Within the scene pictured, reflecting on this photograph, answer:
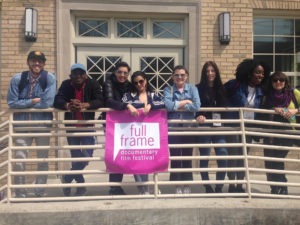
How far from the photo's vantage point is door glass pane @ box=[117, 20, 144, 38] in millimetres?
6973

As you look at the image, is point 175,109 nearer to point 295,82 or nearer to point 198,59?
point 198,59

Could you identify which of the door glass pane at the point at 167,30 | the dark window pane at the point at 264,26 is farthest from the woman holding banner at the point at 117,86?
the dark window pane at the point at 264,26

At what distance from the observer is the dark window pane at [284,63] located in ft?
24.3

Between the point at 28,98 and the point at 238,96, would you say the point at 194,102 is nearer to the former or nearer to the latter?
the point at 238,96

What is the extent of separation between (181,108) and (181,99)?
22cm

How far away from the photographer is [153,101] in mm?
4625

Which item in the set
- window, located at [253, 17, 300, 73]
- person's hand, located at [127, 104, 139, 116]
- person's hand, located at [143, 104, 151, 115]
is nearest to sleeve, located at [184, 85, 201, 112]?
person's hand, located at [143, 104, 151, 115]

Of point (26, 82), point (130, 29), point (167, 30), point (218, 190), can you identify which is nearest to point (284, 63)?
point (167, 30)

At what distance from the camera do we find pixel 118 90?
187 inches

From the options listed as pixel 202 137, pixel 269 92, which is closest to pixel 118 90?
pixel 202 137

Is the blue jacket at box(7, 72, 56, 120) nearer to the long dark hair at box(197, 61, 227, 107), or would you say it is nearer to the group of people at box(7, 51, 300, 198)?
the group of people at box(7, 51, 300, 198)

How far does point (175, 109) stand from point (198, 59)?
103 inches

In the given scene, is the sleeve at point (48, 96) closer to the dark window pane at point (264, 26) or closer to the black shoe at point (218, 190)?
the black shoe at point (218, 190)

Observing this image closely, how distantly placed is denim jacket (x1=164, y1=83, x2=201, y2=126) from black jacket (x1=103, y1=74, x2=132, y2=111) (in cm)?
51
